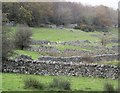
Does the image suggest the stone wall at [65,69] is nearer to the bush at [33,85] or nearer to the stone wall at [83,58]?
the bush at [33,85]

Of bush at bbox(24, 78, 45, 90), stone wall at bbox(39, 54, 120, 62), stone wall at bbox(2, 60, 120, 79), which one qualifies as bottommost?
stone wall at bbox(39, 54, 120, 62)

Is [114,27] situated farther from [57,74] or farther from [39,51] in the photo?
[57,74]

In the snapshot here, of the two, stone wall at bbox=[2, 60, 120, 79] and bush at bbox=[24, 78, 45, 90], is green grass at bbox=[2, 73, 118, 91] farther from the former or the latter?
stone wall at bbox=[2, 60, 120, 79]

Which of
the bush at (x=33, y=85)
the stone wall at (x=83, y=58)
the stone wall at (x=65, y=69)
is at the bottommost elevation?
the stone wall at (x=83, y=58)

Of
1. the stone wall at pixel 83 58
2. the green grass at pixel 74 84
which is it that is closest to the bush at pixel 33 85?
the green grass at pixel 74 84

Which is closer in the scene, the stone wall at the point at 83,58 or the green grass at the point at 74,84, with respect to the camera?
the green grass at the point at 74,84

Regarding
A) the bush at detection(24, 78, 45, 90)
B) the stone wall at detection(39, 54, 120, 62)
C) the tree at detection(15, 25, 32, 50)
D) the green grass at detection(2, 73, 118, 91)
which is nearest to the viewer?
the bush at detection(24, 78, 45, 90)

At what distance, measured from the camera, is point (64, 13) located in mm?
103562

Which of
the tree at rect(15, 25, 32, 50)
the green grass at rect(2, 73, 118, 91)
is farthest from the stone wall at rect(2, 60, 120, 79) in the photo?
the tree at rect(15, 25, 32, 50)

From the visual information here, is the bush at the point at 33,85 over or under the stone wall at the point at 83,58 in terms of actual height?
over

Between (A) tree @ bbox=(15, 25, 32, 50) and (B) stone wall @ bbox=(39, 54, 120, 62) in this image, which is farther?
(A) tree @ bbox=(15, 25, 32, 50)

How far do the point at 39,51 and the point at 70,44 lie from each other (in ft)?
45.9

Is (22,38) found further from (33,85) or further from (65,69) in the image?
(33,85)

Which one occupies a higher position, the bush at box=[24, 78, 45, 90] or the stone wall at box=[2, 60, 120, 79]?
the bush at box=[24, 78, 45, 90]
